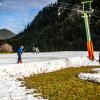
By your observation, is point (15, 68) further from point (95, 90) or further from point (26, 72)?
point (95, 90)

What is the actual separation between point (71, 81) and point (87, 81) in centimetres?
132

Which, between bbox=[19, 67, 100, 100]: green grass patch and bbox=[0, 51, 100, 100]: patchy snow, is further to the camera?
bbox=[0, 51, 100, 100]: patchy snow

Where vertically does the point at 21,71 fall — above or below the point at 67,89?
above

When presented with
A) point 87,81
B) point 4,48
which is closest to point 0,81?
point 87,81

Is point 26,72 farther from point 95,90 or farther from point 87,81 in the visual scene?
point 95,90

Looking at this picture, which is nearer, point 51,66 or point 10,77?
point 10,77

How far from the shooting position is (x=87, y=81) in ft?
99.6

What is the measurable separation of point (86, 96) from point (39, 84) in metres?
6.93

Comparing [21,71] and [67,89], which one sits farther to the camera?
[21,71]

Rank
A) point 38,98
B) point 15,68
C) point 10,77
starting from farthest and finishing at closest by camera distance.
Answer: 1. point 15,68
2. point 10,77
3. point 38,98

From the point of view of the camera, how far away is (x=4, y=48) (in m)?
Answer: 147

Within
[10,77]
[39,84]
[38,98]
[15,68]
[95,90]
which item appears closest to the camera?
[38,98]

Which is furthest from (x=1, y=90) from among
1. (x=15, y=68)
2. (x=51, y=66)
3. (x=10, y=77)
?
(x=51, y=66)

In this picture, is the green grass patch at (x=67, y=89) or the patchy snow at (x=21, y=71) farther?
the patchy snow at (x=21, y=71)
